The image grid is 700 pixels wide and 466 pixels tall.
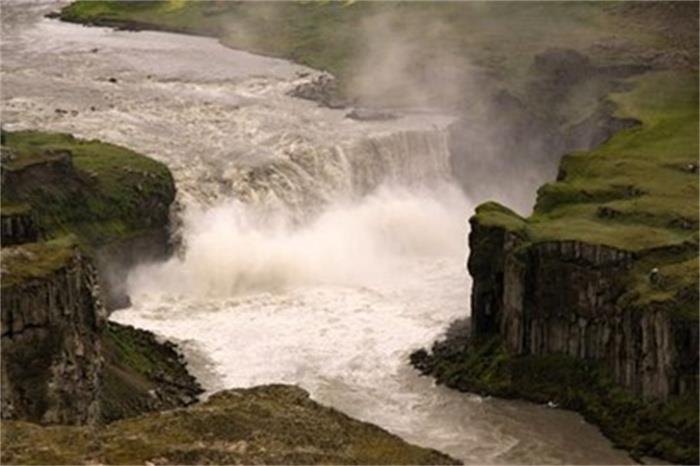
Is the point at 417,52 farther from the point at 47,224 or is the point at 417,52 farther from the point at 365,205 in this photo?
the point at 47,224

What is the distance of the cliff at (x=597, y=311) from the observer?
6147 centimetres

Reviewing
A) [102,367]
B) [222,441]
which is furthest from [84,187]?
[222,441]

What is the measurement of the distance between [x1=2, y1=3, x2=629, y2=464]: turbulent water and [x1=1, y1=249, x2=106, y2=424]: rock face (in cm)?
1438

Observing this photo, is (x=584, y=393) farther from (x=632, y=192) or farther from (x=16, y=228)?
(x=16, y=228)

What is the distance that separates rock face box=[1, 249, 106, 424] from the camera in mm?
48750

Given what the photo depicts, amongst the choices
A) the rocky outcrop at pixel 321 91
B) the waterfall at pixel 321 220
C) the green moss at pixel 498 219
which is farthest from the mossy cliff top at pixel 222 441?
the rocky outcrop at pixel 321 91

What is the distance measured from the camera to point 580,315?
66.3m

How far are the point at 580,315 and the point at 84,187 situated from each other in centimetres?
3006

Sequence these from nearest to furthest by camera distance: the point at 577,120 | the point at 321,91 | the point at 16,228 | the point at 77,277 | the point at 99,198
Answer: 1. the point at 77,277
2. the point at 16,228
3. the point at 99,198
4. the point at 577,120
5. the point at 321,91

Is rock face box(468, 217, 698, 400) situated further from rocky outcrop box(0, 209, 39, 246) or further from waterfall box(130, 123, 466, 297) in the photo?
rocky outcrop box(0, 209, 39, 246)

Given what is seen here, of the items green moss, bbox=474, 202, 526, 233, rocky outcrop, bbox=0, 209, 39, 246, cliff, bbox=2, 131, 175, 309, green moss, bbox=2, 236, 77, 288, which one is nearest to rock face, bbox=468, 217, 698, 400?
green moss, bbox=474, 202, 526, 233

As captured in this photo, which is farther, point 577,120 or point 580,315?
point 577,120

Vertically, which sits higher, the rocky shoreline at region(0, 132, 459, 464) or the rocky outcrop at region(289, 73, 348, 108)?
the rocky outcrop at region(289, 73, 348, 108)

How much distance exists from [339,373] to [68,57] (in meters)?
74.0
